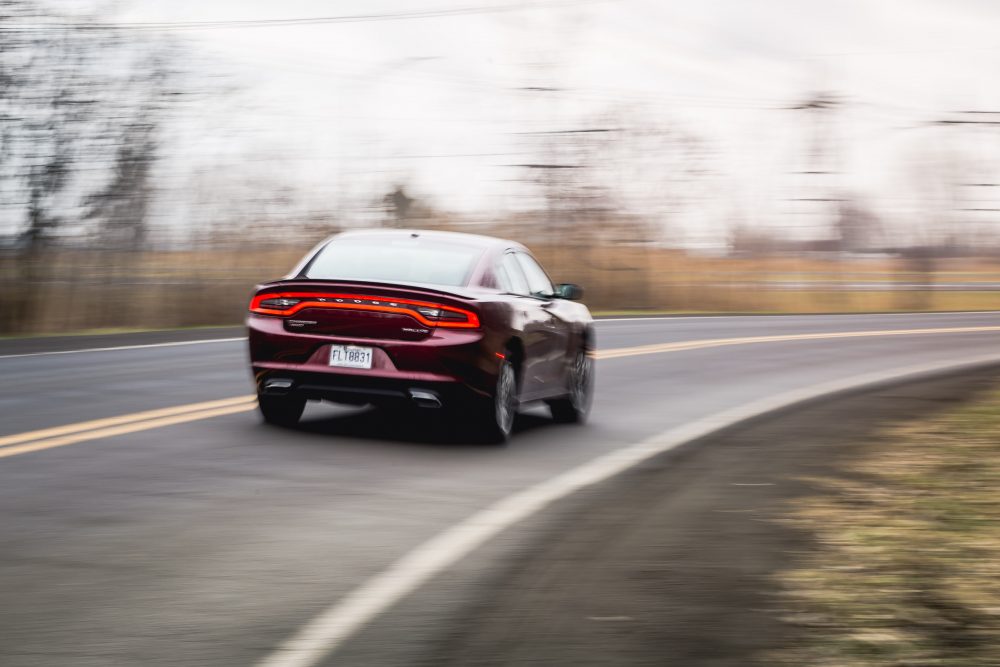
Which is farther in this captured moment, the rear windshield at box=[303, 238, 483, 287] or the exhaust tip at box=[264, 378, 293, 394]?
the rear windshield at box=[303, 238, 483, 287]

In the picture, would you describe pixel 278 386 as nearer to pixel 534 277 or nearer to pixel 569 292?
pixel 534 277

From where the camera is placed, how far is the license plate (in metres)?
10.5

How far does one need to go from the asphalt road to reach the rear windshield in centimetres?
124

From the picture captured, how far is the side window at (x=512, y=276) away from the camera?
457 inches

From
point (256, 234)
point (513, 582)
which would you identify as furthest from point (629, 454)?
point (256, 234)

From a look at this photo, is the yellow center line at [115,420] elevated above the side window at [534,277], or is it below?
below

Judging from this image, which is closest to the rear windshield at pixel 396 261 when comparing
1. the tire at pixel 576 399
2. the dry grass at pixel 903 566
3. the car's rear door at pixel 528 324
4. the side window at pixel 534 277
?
the car's rear door at pixel 528 324

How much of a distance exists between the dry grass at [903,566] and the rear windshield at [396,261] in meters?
3.28

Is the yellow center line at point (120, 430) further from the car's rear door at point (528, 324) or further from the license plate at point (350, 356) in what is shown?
the car's rear door at point (528, 324)

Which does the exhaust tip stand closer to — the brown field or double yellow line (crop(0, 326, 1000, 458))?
double yellow line (crop(0, 326, 1000, 458))

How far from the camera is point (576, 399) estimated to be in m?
13.2

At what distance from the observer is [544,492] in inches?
353

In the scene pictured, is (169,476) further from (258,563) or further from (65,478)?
(258,563)

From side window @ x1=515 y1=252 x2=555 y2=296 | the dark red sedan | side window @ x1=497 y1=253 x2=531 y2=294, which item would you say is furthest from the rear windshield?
side window @ x1=515 y1=252 x2=555 y2=296
